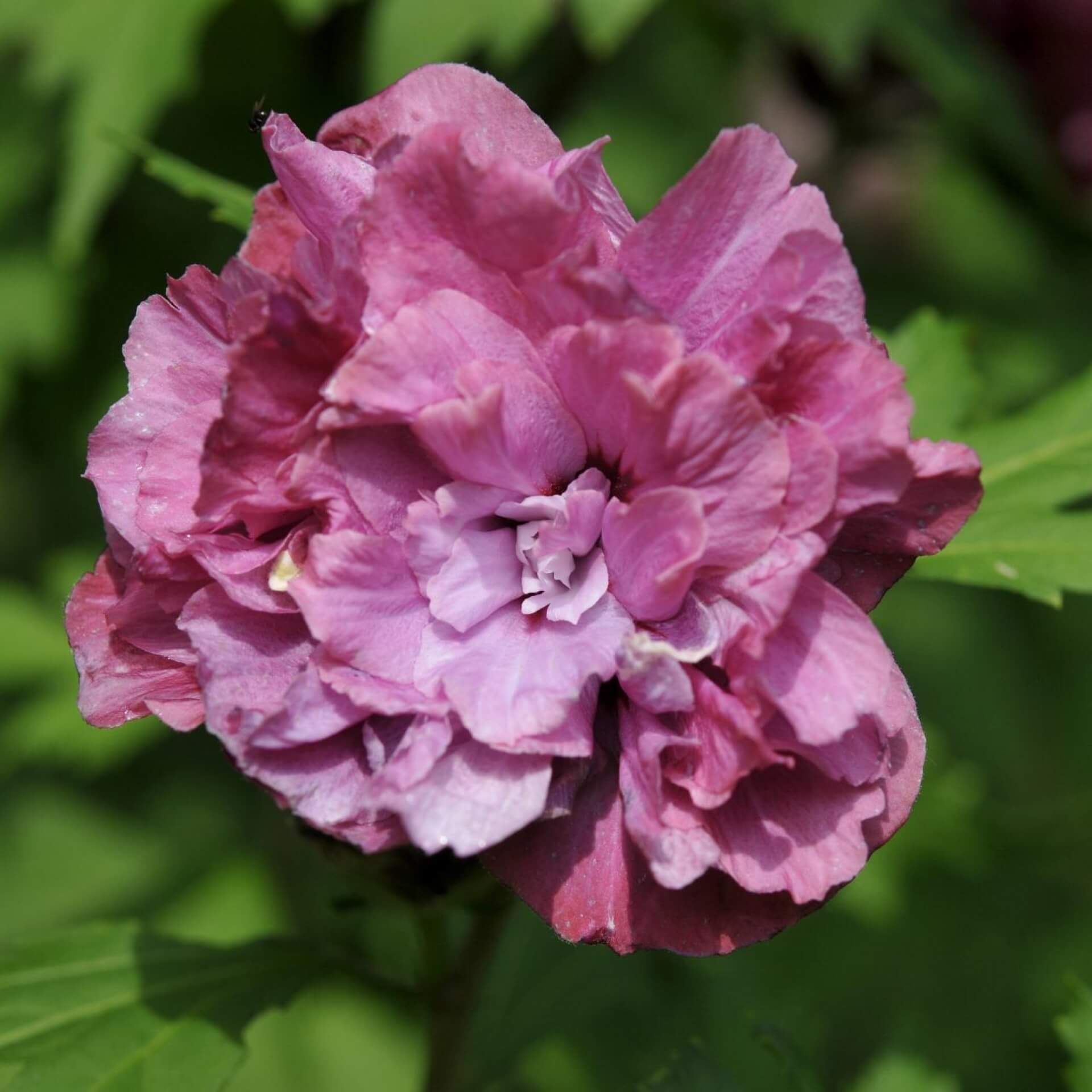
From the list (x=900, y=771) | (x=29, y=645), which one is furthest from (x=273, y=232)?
(x=29, y=645)

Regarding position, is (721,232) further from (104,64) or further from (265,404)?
(104,64)

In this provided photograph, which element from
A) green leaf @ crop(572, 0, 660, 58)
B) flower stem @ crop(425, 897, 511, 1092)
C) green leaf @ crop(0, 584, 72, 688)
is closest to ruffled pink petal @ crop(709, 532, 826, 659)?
flower stem @ crop(425, 897, 511, 1092)

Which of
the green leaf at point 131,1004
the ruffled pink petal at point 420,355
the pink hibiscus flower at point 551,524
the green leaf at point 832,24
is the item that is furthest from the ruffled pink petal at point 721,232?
the green leaf at point 832,24

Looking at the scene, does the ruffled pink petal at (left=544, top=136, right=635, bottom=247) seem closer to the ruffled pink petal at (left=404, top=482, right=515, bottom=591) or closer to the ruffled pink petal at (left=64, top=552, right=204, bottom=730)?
the ruffled pink petal at (left=404, top=482, right=515, bottom=591)

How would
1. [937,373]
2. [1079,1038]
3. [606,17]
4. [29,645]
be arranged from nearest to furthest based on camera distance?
[1079,1038]
[937,373]
[606,17]
[29,645]

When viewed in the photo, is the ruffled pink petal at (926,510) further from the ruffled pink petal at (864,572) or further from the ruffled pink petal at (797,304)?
the ruffled pink petal at (797,304)

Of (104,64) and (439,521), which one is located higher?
(439,521)
